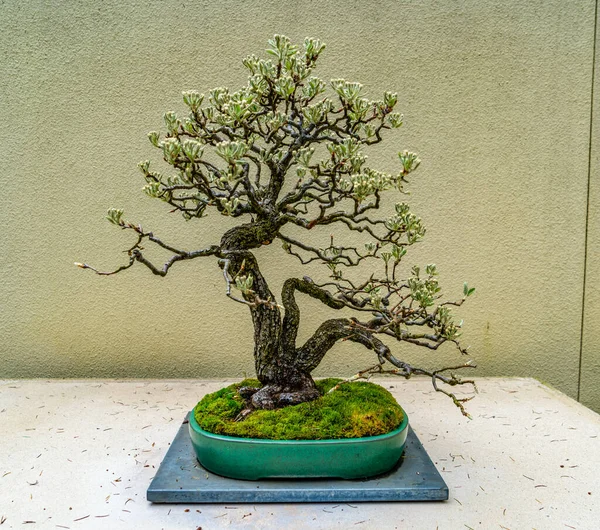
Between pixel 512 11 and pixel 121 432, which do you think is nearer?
pixel 121 432

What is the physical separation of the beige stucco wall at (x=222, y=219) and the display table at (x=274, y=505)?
0.33 meters

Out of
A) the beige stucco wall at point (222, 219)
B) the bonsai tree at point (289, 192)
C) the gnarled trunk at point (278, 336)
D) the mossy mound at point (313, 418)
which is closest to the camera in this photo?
the bonsai tree at point (289, 192)

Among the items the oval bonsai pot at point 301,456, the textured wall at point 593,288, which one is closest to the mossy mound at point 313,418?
the oval bonsai pot at point 301,456

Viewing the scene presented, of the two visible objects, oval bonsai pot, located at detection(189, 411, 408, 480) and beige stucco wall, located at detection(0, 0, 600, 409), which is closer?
oval bonsai pot, located at detection(189, 411, 408, 480)

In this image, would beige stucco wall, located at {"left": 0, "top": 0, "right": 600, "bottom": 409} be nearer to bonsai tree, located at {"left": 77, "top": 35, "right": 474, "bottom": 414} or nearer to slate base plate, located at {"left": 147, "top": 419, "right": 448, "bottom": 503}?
bonsai tree, located at {"left": 77, "top": 35, "right": 474, "bottom": 414}

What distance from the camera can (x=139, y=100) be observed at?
2762mm

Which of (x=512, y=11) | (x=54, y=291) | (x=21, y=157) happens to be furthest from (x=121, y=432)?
(x=512, y=11)

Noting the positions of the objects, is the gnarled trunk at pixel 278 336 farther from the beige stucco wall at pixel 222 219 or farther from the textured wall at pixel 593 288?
the textured wall at pixel 593 288

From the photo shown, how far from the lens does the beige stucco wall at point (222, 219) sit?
274cm

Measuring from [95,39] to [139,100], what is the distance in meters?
0.41

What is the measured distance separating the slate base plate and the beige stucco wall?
1384 mm

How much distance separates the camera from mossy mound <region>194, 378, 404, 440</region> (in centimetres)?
149

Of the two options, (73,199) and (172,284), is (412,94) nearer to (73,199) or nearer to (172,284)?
(172,284)

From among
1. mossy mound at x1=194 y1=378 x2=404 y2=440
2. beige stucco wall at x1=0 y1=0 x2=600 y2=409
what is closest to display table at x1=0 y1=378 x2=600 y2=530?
mossy mound at x1=194 y1=378 x2=404 y2=440
